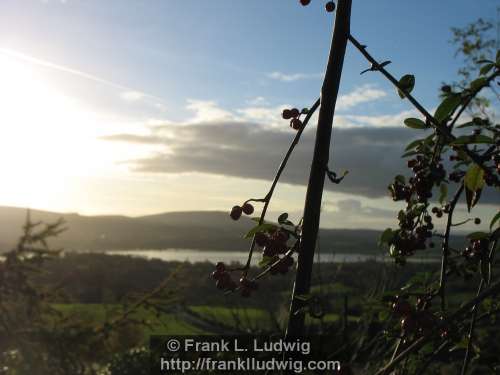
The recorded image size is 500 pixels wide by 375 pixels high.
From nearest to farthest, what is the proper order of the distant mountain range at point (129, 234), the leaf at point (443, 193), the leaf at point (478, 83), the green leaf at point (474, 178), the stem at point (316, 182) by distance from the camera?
the stem at point (316, 182) → the green leaf at point (474, 178) → the leaf at point (478, 83) → the leaf at point (443, 193) → the distant mountain range at point (129, 234)

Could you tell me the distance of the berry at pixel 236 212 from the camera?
4.85ft

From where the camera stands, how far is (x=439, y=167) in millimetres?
1561

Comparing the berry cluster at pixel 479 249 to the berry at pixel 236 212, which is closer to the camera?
the berry at pixel 236 212

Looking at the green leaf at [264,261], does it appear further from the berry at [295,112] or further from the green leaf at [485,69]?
the green leaf at [485,69]

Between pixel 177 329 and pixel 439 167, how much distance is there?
1450cm

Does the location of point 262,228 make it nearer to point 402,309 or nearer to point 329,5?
point 402,309

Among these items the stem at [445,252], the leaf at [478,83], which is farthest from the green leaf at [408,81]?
the stem at [445,252]

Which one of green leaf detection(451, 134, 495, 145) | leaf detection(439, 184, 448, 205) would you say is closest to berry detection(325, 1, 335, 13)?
green leaf detection(451, 134, 495, 145)

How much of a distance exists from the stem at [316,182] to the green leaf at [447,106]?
1.66ft

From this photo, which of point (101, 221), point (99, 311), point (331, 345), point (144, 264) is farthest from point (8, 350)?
point (101, 221)

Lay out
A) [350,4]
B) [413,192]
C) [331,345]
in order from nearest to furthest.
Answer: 1. [350,4]
2. [413,192]
3. [331,345]

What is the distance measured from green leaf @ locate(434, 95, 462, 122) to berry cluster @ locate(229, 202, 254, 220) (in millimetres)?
529

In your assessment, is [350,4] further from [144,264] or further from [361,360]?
[144,264]

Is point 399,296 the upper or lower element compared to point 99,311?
upper
